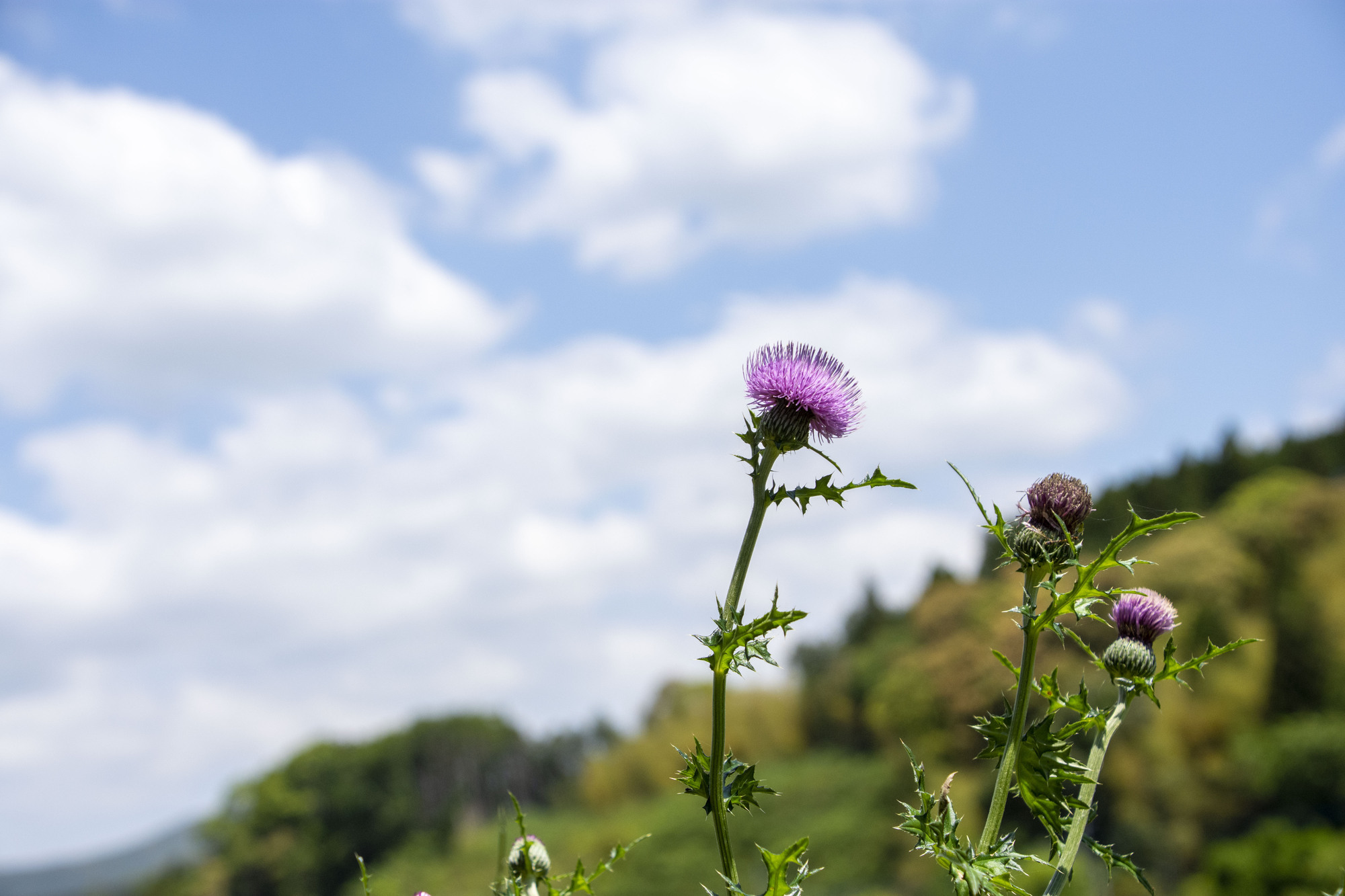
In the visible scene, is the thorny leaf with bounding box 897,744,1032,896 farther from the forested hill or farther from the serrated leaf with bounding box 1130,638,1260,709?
the forested hill

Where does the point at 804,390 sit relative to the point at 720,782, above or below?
above

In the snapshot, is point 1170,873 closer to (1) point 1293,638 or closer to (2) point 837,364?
(1) point 1293,638

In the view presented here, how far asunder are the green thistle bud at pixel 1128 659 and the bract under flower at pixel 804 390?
86cm

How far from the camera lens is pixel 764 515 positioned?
2.23 metres

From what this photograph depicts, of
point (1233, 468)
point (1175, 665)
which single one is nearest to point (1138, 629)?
point (1175, 665)

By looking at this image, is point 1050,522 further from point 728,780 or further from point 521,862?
point 521,862

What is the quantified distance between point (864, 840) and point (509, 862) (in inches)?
2200

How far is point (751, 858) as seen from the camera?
56.7 m

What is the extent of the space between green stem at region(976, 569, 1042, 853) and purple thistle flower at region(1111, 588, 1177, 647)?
30.1 inches

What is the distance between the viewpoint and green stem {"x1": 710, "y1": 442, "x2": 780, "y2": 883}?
1.86 m

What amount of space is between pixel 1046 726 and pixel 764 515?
695 millimetres

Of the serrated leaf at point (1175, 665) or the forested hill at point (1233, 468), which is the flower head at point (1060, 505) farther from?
the forested hill at point (1233, 468)

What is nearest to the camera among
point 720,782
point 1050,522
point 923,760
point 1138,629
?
point 720,782

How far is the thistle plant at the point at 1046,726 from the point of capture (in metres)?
1.96
